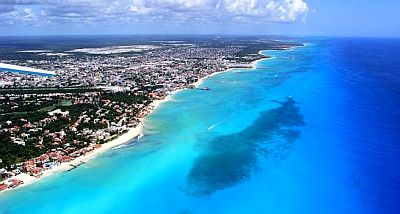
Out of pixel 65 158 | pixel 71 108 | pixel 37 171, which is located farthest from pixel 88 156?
pixel 71 108

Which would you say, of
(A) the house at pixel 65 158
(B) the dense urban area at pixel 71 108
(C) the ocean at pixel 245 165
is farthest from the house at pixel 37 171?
(A) the house at pixel 65 158

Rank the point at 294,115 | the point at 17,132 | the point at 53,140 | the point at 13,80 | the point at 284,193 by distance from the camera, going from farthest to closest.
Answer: the point at 13,80 → the point at 294,115 → the point at 17,132 → the point at 53,140 → the point at 284,193

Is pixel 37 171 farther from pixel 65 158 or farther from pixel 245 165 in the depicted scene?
pixel 245 165

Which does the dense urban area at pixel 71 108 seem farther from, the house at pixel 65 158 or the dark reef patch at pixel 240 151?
the dark reef patch at pixel 240 151

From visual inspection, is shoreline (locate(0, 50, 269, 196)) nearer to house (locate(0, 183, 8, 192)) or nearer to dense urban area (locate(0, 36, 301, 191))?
house (locate(0, 183, 8, 192))

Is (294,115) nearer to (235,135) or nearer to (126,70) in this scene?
(235,135)

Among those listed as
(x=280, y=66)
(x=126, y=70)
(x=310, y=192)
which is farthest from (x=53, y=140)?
(x=280, y=66)
